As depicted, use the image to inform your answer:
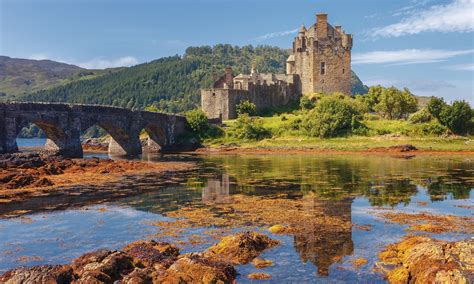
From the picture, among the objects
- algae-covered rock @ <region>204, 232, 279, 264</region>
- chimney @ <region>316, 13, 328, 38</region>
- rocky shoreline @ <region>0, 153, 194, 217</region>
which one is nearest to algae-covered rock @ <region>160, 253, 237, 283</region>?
algae-covered rock @ <region>204, 232, 279, 264</region>

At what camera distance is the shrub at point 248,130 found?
3455 inches

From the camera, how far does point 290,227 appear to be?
21.0 m

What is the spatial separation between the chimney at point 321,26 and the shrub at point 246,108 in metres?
22.3

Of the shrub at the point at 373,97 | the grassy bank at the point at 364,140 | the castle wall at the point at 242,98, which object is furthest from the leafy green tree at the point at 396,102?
the castle wall at the point at 242,98

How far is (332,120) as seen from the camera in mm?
86000

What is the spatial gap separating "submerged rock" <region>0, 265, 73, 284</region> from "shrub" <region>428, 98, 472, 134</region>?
7471 cm

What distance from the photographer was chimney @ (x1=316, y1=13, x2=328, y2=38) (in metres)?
106

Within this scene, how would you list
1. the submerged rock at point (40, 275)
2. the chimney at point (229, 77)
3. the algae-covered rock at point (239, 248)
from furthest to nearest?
the chimney at point (229, 77) < the algae-covered rock at point (239, 248) < the submerged rock at point (40, 275)

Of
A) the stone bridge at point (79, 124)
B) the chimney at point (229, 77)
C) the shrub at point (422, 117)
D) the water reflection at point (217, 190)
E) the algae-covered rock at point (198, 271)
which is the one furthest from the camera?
the chimney at point (229, 77)

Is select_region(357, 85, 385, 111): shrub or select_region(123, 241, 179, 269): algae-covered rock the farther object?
select_region(357, 85, 385, 111): shrub

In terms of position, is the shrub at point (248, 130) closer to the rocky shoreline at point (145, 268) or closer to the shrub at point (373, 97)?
the shrub at point (373, 97)

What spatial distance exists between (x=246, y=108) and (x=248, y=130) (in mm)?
12511

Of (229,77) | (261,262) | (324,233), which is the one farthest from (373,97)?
(261,262)

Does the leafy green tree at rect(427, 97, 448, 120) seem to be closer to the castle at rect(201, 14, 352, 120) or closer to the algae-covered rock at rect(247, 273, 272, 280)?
the castle at rect(201, 14, 352, 120)
